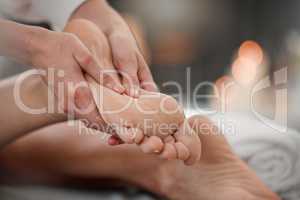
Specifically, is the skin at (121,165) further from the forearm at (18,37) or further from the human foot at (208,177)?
the forearm at (18,37)

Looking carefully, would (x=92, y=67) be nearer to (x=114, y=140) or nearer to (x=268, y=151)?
(x=114, y=140)

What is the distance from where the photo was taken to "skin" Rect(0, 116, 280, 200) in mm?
568

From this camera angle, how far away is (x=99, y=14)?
0.57 metres

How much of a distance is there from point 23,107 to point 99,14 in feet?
0.49

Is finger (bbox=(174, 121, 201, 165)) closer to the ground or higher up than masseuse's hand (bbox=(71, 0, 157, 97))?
closer to the ground

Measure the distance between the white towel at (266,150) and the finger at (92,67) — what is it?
153 mm

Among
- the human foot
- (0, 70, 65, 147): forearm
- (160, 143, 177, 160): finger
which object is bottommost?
the human foot

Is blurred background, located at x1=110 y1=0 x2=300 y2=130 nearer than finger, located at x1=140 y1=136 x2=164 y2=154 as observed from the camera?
No

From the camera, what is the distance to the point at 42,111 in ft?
1.82

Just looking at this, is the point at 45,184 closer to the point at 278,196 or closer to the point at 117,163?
the point at 117,163

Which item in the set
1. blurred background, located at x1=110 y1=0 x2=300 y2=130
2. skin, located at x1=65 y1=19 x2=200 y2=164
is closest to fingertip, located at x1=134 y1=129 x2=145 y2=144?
skin, located at x1=65 y1=19 x2=200 y2=164

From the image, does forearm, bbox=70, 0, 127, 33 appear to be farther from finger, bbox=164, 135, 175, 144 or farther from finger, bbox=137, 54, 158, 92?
finger, bbox=164, 135, 175, 144

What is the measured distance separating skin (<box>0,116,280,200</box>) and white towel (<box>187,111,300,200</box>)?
0.7 inches

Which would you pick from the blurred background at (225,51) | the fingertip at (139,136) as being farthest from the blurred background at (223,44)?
the fingertip at (139,136)
